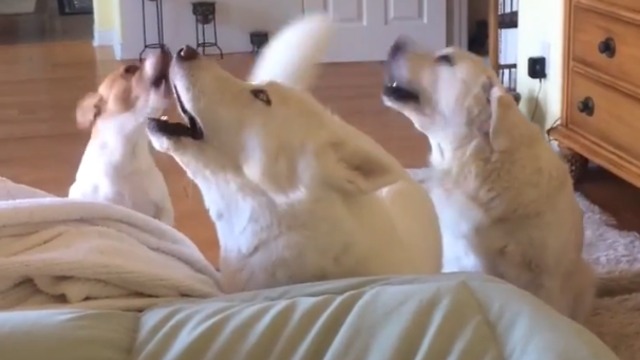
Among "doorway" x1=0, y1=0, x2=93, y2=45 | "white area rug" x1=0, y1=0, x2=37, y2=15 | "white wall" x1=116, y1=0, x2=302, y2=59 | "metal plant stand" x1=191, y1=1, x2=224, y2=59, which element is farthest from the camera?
"white area rug" x1=0, y1=0, x2=37, y2=15

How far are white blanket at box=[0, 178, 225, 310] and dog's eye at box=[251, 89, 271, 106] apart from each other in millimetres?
250

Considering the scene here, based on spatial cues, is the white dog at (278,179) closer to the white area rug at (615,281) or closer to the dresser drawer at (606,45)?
the white area rug at (615,281)

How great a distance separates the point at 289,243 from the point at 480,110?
0.72 meters

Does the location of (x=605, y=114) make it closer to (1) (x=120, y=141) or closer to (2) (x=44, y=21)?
(1) (x=120, y=141)

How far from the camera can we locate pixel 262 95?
138 cm

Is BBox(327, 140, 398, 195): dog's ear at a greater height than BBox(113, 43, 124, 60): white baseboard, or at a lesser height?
greater

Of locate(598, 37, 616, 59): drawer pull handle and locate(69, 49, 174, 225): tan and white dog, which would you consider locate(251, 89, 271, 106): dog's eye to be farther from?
locate(598, 37, 616, 59): drawer pull handle

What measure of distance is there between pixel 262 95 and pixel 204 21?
3949 mm

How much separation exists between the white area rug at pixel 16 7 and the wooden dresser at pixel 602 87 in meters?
4.74

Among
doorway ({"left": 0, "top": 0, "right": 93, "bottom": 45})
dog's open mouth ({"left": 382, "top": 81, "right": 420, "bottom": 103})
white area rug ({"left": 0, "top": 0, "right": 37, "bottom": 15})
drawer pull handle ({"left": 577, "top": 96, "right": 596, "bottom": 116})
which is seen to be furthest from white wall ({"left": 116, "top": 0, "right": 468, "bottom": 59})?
dog's open mouth ({"left": 382, "top": 81, "right": 420, "bottom": 103})

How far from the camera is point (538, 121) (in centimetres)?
355

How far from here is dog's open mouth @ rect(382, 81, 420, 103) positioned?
79.1 inches

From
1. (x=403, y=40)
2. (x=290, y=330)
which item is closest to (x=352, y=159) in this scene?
(x=290, y=330)

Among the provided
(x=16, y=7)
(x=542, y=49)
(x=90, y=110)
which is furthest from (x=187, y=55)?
(x=16, y=7)
